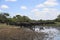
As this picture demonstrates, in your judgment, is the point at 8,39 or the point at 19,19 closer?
the point at 8,39

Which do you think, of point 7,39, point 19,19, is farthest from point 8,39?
point 19,19

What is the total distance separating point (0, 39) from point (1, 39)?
0.13 m

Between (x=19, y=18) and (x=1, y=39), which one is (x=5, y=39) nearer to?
(x=1, y=39)

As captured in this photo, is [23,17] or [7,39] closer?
[7,39]

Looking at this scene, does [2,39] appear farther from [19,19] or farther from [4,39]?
[19,19]

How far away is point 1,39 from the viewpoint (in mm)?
25422

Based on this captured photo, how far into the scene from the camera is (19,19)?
Answer: 138m

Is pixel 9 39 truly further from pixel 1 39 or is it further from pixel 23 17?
pixel 23 17

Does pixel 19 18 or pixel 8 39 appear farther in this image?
pixel 19 18

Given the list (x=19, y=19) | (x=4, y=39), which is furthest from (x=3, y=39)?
(x=19, y=19)

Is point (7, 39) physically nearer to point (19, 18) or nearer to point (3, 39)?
point (3, 39)

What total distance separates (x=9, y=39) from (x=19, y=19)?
112004mm

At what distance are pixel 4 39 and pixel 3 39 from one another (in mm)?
127

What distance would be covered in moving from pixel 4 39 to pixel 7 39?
468 mm
